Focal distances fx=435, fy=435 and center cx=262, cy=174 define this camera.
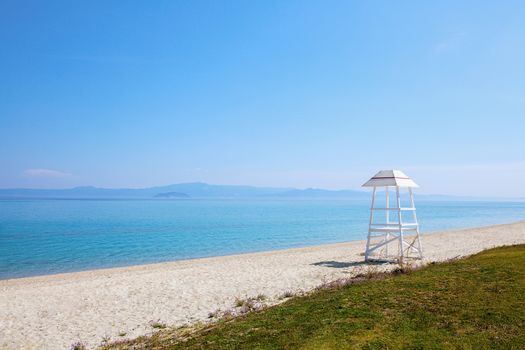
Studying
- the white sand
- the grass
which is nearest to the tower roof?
the white sand

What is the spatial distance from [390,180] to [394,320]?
11637 millimetres

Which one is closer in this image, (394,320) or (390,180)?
(394,320)

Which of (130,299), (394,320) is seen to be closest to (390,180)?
(130,299)

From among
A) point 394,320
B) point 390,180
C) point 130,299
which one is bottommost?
point 130,299

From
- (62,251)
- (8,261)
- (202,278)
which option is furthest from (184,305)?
(62,251)

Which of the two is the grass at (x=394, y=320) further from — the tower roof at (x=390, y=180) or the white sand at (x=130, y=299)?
the tower roof at (x=390, y=180)

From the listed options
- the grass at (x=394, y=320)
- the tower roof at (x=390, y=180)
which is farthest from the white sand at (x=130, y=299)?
the tower roof at (x=390, y=180)

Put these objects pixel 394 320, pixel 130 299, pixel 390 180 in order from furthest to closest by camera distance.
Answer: pixel 390 180 < pixel 130 299 < pixel 394 320

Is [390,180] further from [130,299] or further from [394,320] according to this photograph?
[394,320]

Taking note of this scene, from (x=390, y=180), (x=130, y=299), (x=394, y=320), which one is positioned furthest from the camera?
(x=390, y=180)

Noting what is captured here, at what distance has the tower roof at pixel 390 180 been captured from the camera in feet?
57.8

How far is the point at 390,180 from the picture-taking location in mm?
17781

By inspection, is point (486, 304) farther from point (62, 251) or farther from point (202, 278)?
point (62, 251)

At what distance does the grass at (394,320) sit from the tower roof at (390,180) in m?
7.71
